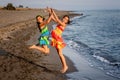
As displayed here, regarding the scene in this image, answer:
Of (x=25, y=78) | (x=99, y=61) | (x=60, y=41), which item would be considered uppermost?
(x=60, y=41)

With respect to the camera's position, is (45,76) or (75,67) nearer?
(45,76)

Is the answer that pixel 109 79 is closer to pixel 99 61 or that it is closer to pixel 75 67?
pixel 75 67

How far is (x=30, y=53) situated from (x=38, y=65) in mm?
2209

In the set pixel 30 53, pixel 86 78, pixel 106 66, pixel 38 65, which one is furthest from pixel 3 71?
pixel 106 66

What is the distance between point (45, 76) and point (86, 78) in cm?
139

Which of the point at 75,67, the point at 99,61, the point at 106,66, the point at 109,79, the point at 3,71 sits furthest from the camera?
the point at 99,61

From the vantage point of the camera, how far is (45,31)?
8531mm

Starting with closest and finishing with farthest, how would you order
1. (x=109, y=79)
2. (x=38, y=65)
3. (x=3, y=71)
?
(x=3, y=71) → (x=109, y=79) → (x=38, y=65)

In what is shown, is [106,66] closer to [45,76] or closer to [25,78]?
[45,76]

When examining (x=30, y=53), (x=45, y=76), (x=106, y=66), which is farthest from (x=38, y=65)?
(x=106, y=66)

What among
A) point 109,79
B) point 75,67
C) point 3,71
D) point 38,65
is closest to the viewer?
point 3,71

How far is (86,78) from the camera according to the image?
8.55 m

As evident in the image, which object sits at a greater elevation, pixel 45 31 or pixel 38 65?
pixel 45 31

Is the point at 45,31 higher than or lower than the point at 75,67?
higher
